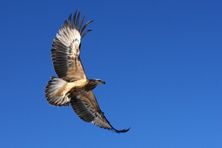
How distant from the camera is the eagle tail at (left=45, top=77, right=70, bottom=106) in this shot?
13.4 meters

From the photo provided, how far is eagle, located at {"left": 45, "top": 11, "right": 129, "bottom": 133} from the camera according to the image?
43.9ft

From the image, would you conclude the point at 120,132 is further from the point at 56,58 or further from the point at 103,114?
the point at 56,58

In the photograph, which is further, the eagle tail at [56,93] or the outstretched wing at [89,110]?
the outstretched wing at [89,110]

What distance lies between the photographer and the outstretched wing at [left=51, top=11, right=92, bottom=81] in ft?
44.8

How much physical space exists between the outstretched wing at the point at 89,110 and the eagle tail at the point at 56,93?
86 centimetres

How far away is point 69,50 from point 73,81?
105 centimetres

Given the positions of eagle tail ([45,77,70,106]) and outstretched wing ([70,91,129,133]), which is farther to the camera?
outstretched wing ([70,91,129,133])

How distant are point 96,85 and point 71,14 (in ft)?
7.29

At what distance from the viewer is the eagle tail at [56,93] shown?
1335cm

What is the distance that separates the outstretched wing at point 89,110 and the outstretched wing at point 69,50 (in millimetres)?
882

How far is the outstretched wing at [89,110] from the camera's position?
566 inches

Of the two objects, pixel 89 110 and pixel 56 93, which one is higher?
pixel 89 110

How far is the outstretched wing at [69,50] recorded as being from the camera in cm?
1367

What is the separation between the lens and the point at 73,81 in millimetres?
13523
